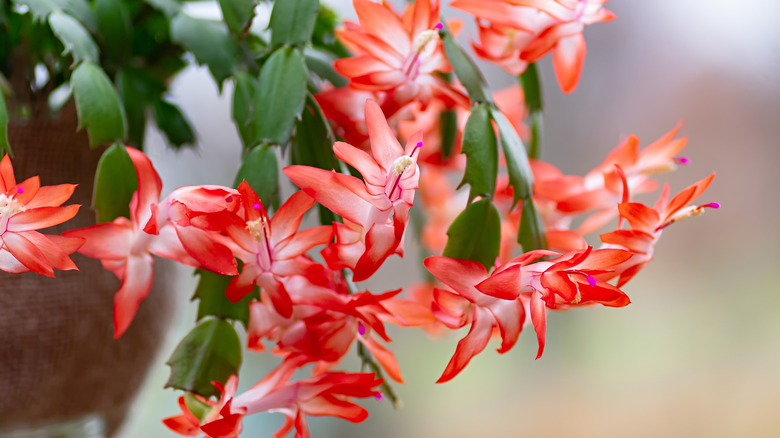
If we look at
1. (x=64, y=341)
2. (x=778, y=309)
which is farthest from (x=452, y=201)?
(x=778, y=309)

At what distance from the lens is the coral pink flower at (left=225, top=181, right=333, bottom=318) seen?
1.17 ft

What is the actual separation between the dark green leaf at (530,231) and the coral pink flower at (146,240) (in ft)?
0.63

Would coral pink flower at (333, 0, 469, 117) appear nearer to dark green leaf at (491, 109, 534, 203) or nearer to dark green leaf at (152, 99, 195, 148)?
dark green leaf at (491, 109, 534, 203)

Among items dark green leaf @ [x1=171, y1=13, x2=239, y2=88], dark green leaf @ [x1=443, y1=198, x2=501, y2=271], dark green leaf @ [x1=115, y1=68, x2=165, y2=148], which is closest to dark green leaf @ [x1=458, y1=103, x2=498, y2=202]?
dark green leaf @ [x1=443, y1=198, x2=501, y2=271]

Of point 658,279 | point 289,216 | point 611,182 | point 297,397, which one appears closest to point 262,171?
point 289,216

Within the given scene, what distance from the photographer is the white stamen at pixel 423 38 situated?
40 cm

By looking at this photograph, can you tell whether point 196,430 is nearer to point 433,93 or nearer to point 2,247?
point 2,247

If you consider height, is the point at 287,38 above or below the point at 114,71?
above

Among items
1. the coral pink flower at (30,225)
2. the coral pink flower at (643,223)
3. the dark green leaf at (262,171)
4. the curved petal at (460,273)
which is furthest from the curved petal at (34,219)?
the coral pink flower at (643,223)

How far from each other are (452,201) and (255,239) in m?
0.50

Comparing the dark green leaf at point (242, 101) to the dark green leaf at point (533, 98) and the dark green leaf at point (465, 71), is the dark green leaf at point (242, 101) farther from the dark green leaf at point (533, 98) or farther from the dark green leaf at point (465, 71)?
the dark green leaf at point (533, 98)

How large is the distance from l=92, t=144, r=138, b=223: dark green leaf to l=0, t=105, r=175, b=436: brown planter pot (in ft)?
0.41

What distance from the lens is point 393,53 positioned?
0.42 metres

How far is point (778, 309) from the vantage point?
1.35 meters
